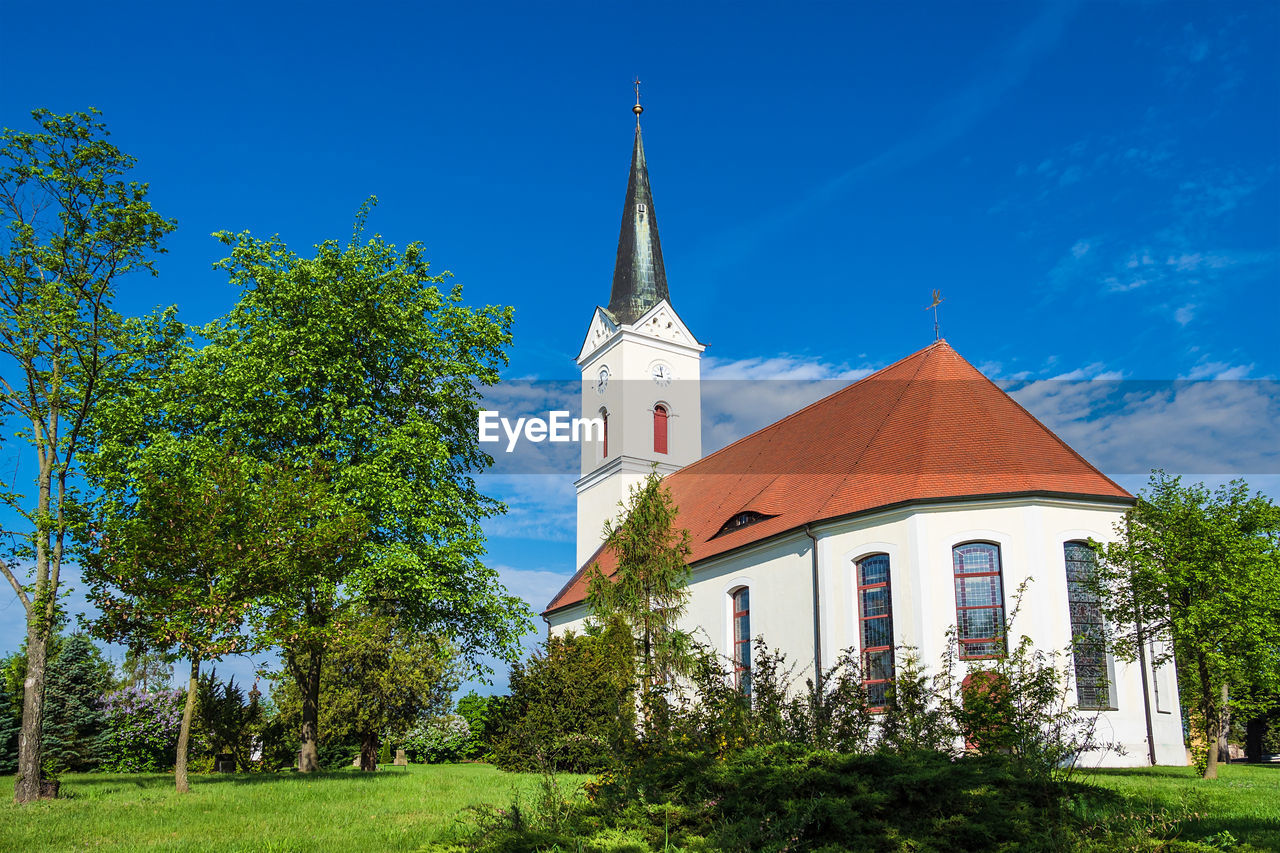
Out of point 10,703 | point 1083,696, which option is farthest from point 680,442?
point 10,703

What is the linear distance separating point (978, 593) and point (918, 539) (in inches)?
70.8

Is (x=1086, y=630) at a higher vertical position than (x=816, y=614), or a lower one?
lower

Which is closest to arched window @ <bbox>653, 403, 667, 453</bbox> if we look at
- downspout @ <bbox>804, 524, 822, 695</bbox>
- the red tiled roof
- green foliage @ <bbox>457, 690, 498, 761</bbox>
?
the red tiled roof

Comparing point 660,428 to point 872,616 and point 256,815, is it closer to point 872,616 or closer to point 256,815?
point 872,616

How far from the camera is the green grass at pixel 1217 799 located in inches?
302

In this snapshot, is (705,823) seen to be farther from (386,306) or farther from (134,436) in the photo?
(134,436)

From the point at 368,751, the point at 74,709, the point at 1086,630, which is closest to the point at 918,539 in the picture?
the point at 1086,630

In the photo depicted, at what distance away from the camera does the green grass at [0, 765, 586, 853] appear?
349 inches

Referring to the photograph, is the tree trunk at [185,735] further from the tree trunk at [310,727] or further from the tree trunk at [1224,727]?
the tree trunk at [1224,727]

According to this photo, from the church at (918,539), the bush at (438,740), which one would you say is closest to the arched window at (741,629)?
the church at (918,539)

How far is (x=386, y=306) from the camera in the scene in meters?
20.3

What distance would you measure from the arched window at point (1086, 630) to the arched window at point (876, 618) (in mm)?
3917

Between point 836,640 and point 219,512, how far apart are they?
557 inches

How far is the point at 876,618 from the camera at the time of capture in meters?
21.5
